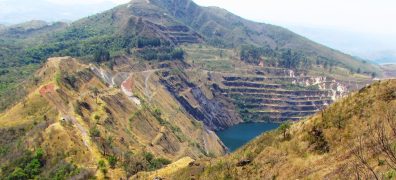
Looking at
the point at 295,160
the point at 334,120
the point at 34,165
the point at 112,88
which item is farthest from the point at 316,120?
the point at 112,88

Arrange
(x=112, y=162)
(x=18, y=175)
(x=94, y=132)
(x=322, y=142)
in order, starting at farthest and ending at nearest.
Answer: (x=94, y=132)
(x=112, y=162)
(x=18, y=175)
(x=322, y=142)

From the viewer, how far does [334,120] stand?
55.7 metres

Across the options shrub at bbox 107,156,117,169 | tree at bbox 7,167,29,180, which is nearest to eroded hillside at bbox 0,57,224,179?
shrub at bbox 107,156,117,169

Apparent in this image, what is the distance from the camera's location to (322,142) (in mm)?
53938

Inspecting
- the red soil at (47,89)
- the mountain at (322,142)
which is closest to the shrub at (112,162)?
the mountain at (322,142)

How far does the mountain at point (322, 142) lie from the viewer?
47500 mm

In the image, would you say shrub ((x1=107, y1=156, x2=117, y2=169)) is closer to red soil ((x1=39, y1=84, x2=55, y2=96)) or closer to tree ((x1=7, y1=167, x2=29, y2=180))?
tree ((x1=7, y1=167, x2=29, y2=180))

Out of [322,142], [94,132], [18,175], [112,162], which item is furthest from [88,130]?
[322,142]

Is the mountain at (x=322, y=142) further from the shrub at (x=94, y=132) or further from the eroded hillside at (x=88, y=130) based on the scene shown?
the shrub at (x=94, y=132)

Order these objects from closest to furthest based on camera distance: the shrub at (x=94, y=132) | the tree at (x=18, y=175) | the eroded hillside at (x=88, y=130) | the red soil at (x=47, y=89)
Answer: the tree at (x=18, y=175)
the eroded hillside at (x=88, y=130)
the shrub at (x=94, y=132)
the red soil at (x=47, y=89)

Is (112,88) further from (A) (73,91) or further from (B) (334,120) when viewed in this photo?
(B) (334,120)

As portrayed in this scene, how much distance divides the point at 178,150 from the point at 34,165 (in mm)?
64355

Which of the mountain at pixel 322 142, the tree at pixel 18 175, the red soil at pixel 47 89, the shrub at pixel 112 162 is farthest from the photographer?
the red soil at pixel 47 89

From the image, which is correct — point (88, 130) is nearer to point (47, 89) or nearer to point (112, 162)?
point (112, 162)
